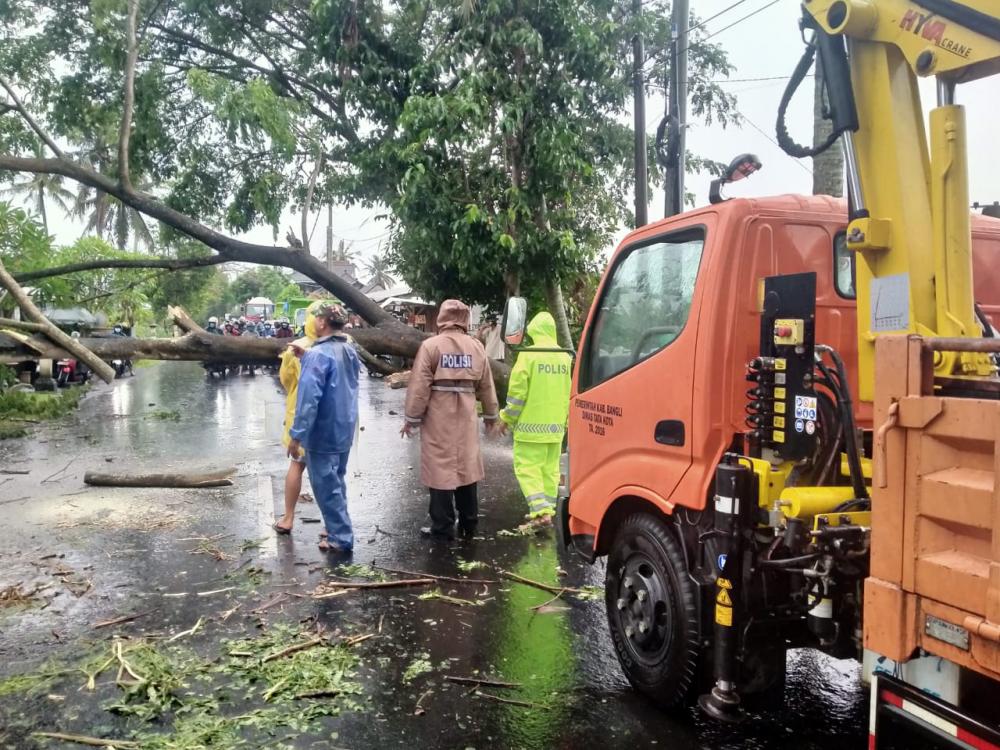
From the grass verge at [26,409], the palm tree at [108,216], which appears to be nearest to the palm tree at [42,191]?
the palm tree at [108,216]

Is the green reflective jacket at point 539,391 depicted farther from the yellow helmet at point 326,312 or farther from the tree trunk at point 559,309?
the tree trunk at point 559,309

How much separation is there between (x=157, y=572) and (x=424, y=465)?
6.59 ft

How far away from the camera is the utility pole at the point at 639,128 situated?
35.5 ft

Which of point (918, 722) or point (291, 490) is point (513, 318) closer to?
point (291, 490)

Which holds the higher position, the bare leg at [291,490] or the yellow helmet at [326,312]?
the yellow helmet at [326,312]

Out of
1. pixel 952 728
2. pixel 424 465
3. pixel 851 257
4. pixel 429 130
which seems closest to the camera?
pixel 952 728

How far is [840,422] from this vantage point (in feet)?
9.75

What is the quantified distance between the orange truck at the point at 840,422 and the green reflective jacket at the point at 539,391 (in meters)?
2.44

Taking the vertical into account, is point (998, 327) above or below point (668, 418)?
above

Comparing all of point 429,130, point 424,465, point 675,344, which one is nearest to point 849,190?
point 675,344

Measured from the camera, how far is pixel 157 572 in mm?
5402

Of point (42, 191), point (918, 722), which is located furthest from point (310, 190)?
point (42, 191)

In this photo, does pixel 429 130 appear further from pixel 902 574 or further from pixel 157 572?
pixel 902 574

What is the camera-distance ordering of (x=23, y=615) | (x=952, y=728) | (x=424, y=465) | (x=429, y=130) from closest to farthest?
(x=952, y=728) < (x=23, y=615) < (x=424, y=465) < (x=429, y=130)
